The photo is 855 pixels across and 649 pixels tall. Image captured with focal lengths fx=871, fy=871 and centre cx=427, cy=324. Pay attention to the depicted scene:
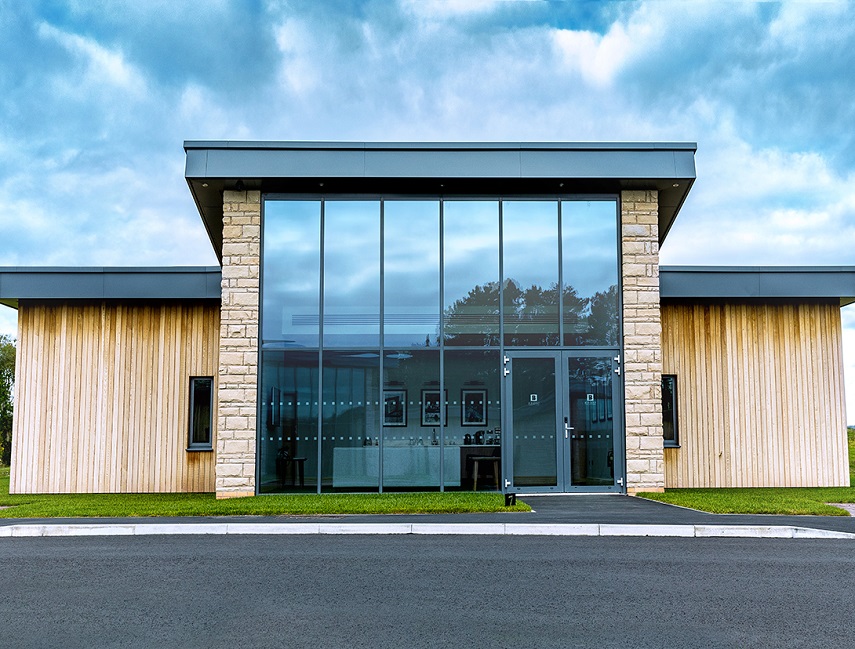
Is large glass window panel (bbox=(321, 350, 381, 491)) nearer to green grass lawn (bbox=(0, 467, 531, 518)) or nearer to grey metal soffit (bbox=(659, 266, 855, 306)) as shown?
green grass lawn (bbox=(0, 467, 531, 518))

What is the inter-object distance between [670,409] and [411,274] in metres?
6.21

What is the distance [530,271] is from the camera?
15.2 metres

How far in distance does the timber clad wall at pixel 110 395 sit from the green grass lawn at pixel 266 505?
175 centimetres

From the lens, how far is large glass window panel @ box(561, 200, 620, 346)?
15070 millimetres

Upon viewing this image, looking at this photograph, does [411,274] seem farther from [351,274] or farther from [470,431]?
[470,431]

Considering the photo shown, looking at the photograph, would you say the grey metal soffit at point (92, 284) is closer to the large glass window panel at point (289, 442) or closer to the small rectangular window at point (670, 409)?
the large glass window panel at point (289, 442)

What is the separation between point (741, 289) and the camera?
55.7 ft

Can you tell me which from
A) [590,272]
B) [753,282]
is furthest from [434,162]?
[753,282]

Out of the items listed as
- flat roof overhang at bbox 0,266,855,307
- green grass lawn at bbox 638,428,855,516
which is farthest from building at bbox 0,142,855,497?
flat roof overhang at bbox 0,266,855,307

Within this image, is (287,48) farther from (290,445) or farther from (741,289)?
(741,289)

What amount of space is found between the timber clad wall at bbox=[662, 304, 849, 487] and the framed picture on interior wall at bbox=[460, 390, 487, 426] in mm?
4664

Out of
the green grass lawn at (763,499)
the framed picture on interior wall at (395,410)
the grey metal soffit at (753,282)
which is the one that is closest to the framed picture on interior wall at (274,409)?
the framed picture on interior wall at (395,410)

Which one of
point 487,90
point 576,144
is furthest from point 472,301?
point 487,90

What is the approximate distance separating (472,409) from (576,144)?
4.80 metres
